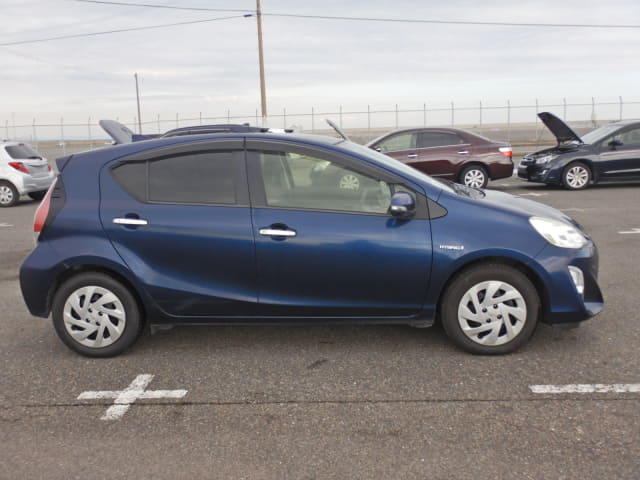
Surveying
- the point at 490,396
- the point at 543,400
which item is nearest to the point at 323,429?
the point at 490,396

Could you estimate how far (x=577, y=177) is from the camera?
45.1 feet

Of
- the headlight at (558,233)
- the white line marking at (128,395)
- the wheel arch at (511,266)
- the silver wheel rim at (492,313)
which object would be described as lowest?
the white line marking at (128,395)

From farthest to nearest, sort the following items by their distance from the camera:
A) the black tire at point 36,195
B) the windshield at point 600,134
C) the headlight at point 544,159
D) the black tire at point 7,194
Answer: the black tire at point 36,195 < the headlight at point 544,159 < the black tire at point 7,194 < the windshield at point 600,134

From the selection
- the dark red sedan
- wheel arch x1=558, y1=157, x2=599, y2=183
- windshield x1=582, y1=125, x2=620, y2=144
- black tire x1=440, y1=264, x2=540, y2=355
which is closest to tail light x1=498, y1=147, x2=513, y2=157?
the dark red sedan

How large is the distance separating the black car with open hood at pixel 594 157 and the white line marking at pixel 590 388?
427 inches

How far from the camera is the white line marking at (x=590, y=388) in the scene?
11.7 feet

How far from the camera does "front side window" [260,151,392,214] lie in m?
4.10

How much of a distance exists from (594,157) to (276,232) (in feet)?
38.1

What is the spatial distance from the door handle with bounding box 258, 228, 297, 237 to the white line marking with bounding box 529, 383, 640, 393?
173cm

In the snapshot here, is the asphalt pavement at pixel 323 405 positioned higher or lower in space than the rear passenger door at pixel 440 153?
lower

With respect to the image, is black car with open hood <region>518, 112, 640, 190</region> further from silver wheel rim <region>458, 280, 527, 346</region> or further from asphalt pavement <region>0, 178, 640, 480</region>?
silver wheel rim <region>458, 280, 527, 346</region>

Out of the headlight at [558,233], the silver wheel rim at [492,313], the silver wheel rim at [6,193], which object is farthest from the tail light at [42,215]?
the silver wheel rim at [6,193]

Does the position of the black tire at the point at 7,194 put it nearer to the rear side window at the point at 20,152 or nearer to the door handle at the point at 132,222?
the rear side window at the point at 20,152

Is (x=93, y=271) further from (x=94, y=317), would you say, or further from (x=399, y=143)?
(x=399, y=143)
